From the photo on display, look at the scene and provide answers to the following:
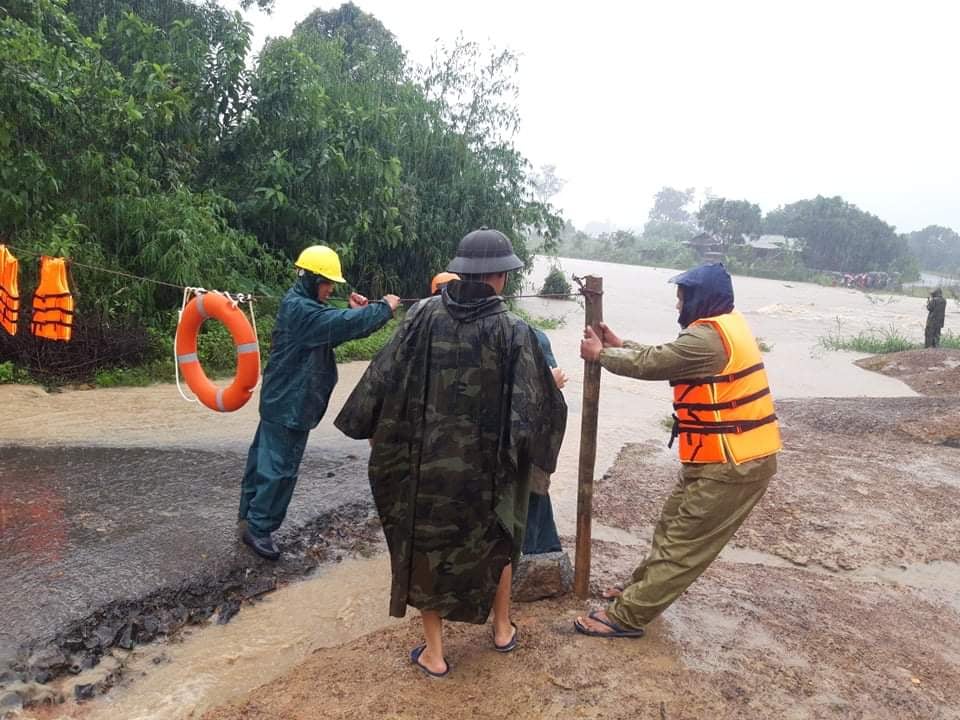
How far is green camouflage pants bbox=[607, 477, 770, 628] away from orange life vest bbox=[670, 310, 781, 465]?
136 mm

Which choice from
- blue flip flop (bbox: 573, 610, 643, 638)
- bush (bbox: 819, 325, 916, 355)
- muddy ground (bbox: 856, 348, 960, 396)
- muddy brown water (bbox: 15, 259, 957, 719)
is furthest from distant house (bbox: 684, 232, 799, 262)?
blue flip flop (bbox: 573, 610, 643, 638)

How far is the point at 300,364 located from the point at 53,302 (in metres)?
3.36

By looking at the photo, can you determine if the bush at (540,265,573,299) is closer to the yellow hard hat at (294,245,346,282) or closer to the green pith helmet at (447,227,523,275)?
the yellow hard hat at (294,245,346,282)

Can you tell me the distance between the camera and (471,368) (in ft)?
8.28

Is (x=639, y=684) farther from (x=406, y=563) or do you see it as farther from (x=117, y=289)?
(x=117, y=289)

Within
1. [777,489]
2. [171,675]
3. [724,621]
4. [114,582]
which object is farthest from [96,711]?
[777,489]

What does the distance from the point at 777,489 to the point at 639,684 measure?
351 centimetres

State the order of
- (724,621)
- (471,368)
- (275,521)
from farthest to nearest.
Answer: (275,521) < (724,621) < (471,368)

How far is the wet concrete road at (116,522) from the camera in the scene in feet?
11.0

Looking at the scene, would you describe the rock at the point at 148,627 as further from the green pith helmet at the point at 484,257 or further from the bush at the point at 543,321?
the bush at the point at 543,321

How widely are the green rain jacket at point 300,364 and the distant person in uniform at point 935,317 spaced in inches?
663

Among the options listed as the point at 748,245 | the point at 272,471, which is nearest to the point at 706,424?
the point at 272,471

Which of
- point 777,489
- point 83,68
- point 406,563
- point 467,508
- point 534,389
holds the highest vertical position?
point 83,68

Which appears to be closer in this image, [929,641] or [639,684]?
[639,684]
